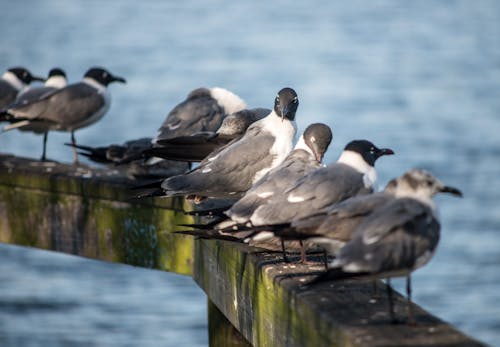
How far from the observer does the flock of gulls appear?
12.1ft

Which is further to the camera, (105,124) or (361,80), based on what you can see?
(361,80)

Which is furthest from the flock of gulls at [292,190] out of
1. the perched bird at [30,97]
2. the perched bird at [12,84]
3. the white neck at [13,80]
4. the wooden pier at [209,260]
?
the white neck at [13,80]

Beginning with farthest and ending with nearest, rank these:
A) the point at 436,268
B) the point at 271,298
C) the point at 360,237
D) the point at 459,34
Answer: the point at 459,34
the point at 436,268
the point at 271,298
the point at 360,237

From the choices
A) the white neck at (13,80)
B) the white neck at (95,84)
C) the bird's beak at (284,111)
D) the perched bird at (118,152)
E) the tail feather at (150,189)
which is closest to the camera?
the tail feather at (150,189)

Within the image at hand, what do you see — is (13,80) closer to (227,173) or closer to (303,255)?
(227,173)

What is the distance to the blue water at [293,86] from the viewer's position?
11062mm

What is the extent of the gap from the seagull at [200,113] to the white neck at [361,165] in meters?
2.64

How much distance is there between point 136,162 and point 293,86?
14.9 m

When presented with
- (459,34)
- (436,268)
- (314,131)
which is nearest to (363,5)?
(459,34)

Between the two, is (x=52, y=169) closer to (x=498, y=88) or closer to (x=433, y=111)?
(x=433, y=111)

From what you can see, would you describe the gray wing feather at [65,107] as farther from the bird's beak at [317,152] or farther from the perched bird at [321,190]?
the perched bird at [321,190]

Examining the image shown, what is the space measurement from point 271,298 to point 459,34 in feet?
94.2

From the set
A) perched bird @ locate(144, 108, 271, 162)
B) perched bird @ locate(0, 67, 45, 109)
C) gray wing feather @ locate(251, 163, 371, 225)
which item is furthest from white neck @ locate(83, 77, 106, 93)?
gray wing feather @ locate(251, 163, 371, 225)

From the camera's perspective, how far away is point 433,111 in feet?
67.6
